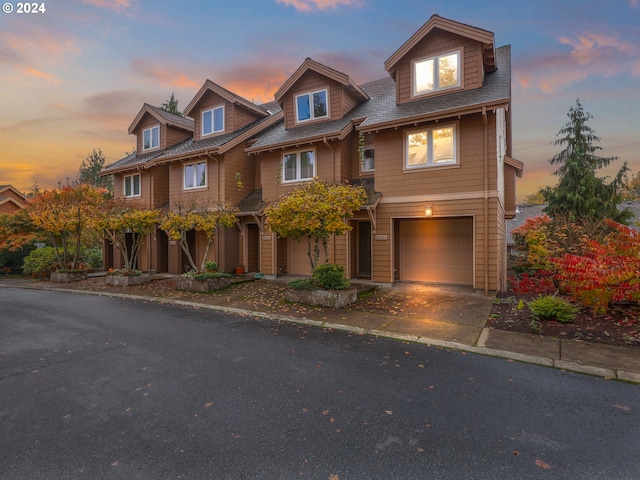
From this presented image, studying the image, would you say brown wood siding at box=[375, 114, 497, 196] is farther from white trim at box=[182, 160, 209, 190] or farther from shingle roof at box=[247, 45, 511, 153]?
white trim at box=[182, 160, 209, 190]

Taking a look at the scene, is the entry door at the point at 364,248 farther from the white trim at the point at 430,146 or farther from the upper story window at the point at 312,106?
the upper story window at the point at 312,106

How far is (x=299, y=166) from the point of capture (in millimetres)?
14164

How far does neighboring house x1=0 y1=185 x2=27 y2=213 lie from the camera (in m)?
28.2

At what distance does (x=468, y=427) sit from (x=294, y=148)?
12.9 metres

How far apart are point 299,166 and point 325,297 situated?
23.7ft

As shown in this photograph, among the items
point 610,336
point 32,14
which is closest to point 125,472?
point 610,336

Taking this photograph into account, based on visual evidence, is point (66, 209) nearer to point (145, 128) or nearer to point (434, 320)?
point (145, 128)

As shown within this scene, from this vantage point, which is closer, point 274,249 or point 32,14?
point 32,14

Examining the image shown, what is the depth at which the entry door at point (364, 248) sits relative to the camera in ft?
46.1

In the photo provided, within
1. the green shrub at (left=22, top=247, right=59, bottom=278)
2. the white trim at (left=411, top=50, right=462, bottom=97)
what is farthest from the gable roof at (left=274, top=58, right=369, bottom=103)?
the green shrub at (left=22, top=247, right=59, bottom=278)

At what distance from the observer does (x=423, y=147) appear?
11.5 meters

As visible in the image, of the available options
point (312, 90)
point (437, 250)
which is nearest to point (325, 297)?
point (437, 250)

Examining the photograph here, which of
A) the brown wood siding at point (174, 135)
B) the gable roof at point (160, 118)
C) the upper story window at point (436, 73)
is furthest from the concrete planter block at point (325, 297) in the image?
the gable roof at point (160, 118)

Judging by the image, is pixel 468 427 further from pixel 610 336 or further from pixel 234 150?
pixel 234 150
